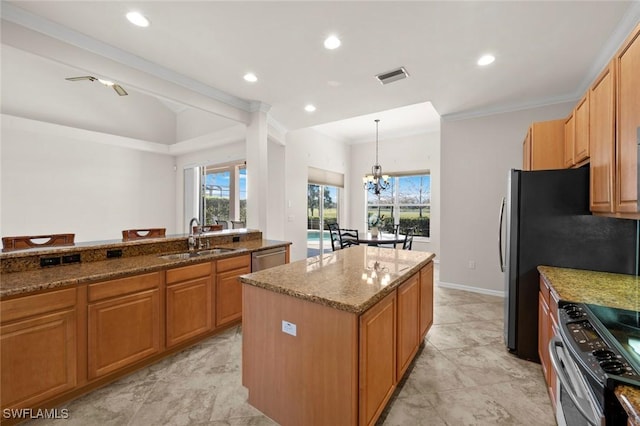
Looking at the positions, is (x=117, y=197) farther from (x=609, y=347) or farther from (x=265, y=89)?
(x=609, y=347)

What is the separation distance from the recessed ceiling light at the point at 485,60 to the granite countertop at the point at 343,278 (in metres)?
2.11

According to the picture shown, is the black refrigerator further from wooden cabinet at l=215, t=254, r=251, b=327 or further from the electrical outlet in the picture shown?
wooden cabinet at l=215, t=254, r=251, b=327

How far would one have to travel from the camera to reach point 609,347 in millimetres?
1091

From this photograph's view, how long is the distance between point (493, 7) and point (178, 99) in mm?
3261

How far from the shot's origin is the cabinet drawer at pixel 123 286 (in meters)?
1.93

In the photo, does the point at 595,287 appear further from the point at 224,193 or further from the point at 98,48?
the point at 224,193

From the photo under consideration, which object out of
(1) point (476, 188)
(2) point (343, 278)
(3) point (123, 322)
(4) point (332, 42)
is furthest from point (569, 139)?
(3) point (123, 322)

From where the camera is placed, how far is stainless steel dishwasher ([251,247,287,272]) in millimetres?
3162

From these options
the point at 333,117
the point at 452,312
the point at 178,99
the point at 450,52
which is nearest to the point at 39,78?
the point at 178,99

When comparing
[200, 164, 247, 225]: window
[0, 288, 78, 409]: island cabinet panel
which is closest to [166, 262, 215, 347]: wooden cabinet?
[0, 288, 78, 409]: island cabinet panel

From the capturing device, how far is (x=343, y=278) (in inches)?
71.6

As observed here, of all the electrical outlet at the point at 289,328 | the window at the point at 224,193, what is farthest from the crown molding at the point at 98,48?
the electrical outlet at the point at 289,328

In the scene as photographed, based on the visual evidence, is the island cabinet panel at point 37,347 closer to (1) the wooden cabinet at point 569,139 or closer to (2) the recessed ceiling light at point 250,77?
(2) the recessed ceiling light at point 250,77

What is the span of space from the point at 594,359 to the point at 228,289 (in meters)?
2.74
